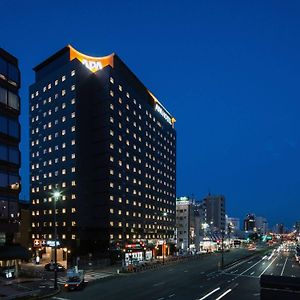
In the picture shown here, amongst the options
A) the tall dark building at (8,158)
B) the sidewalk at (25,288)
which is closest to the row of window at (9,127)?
the tall dark building at (8,158)

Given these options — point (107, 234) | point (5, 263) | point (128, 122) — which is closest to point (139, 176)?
point (128, 122)

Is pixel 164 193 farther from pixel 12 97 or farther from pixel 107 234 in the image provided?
pixel 12 97

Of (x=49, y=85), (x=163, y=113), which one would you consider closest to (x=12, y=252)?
(x=49, y=85)

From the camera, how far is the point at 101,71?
11706 cm

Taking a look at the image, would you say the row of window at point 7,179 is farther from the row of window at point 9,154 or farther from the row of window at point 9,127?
the row of window at point 9,127

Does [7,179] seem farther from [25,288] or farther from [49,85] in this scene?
[49,85]

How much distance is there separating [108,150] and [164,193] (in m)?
47.8

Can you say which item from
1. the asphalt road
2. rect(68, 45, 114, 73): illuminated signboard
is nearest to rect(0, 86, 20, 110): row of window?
the asphalt road

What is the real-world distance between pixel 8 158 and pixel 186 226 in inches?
4804

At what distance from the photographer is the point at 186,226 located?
16725 cm

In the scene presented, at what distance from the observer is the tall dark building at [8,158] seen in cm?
5247

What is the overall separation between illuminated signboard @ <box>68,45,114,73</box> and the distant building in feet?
238

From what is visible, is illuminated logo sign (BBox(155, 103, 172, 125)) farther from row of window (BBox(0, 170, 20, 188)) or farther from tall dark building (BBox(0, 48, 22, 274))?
row of window (BBox(0, 170, 20, 188))

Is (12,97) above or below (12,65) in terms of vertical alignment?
below
